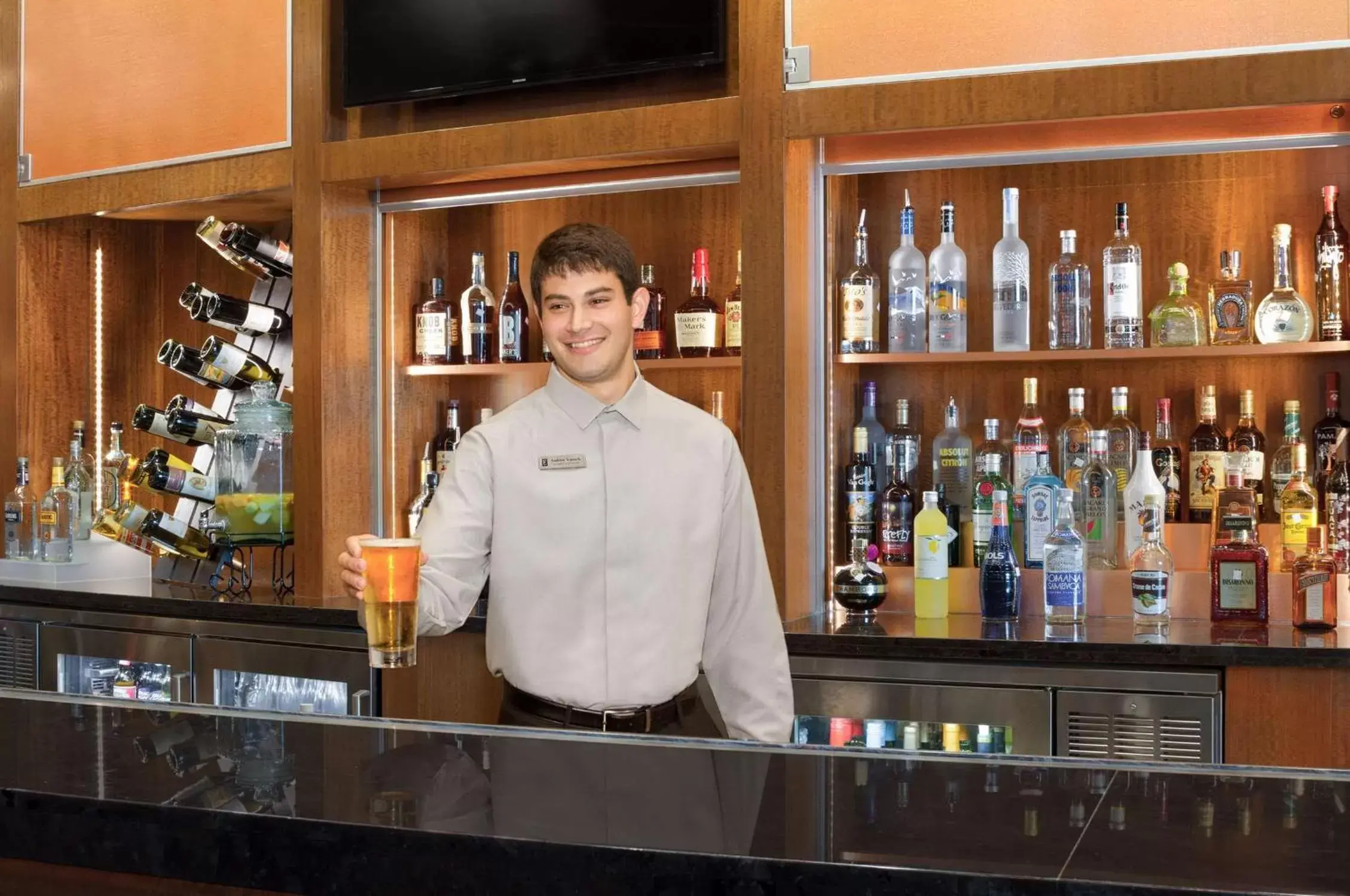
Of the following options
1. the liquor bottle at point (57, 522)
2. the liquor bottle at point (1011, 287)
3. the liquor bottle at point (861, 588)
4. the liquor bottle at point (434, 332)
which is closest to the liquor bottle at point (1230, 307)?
the liquor bottle at point (1011, 287)

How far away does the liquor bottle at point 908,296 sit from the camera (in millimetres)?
3055

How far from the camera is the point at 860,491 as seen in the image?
9.92 ft

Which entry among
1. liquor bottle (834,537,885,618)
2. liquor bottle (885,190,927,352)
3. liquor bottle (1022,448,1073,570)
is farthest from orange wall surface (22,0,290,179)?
liquor bottle (1022,448,1073,570)

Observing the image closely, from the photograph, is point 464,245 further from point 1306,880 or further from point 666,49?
point 1306,880

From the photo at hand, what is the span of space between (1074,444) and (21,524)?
272 cm

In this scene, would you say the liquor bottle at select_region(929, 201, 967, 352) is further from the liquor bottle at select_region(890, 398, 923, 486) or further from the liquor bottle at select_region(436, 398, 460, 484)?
the liquor bottle at select_region(436, 398, 460, 484)

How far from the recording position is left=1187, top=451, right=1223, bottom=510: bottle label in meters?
2.87

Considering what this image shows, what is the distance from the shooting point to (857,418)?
10.3 feet

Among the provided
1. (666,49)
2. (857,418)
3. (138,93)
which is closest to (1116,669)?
(857,418)

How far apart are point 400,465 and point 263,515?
0.35m

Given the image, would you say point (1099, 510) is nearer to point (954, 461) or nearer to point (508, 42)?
point (954, 461)

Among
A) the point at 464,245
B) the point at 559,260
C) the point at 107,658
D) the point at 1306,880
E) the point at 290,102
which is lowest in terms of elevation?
the point at 107,658

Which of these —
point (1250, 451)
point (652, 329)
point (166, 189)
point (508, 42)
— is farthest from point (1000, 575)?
point (166, 189)

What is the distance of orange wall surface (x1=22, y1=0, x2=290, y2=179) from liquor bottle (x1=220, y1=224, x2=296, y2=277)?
0.67 ft
